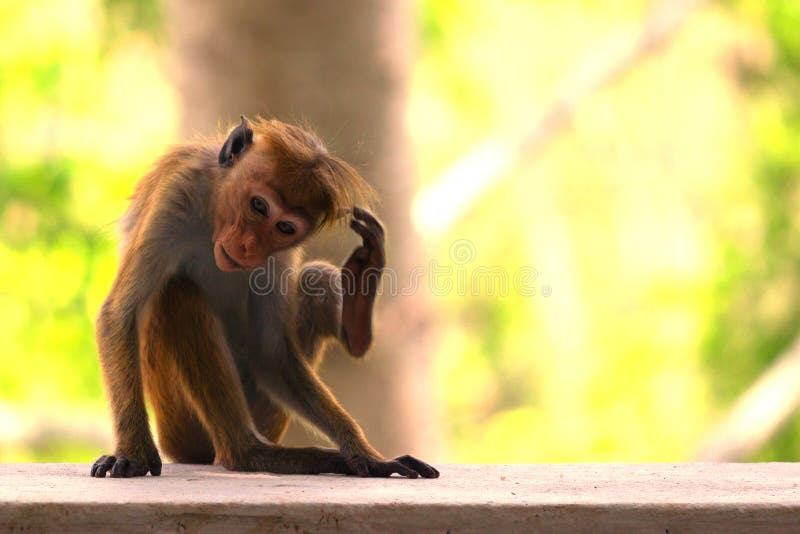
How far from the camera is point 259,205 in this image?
3.42 m

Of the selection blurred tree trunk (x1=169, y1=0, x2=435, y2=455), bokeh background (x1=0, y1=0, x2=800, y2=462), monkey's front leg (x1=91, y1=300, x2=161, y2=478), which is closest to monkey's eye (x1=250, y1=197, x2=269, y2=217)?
monkey's front leg (x1=91, y1=300, x2=161, y2=478)

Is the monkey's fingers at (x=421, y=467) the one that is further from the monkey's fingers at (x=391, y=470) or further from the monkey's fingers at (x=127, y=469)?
the monkey's fingers at (x=127, y=469)

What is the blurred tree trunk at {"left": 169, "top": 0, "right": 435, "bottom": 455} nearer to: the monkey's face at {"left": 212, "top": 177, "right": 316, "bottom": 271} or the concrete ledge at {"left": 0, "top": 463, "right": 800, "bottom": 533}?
the monkey's face at {"left": 212, "top": 177, "right": 316, "bottom": 271}

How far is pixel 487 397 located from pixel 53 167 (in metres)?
15.6

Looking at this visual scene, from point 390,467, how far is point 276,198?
87 cm

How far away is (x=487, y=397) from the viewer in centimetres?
2452

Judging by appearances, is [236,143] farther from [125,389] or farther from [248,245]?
[125,389]

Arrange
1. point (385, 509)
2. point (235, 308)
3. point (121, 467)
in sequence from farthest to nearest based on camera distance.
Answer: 1. point (235, 308)
2. point (121, 467)
3. point (385, 509)

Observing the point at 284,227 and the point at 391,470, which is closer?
the point at 391,470

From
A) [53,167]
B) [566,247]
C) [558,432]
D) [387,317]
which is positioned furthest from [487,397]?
[387,317]

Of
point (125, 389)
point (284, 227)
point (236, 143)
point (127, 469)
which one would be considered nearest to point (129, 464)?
point (127, 469)

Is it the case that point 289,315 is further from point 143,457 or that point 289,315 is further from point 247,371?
point 143,457

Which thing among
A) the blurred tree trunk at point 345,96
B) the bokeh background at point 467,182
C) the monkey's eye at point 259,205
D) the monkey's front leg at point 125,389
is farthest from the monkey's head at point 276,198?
the blurred tree trunk at point 345,96

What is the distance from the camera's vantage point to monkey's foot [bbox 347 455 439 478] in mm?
3215
